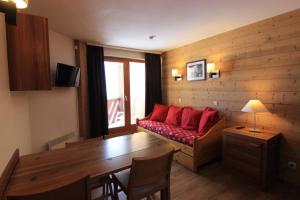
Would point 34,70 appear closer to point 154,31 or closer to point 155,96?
point 154,31

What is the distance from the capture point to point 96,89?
397cm

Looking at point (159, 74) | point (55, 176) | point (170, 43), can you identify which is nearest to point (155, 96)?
point (159, 74)

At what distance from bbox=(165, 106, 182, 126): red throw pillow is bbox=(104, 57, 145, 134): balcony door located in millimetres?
1180

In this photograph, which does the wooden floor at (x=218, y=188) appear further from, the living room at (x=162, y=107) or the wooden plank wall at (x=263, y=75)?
the wooden plank wall at (x=263, y=75)

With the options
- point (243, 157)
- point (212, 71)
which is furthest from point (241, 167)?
point (212, 71)

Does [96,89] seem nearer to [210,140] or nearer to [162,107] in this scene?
[162,107]

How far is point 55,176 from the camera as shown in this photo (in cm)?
126

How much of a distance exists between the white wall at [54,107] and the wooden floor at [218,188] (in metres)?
1.79

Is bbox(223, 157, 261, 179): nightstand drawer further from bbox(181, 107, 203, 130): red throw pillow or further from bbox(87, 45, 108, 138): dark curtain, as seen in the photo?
bbox(87, 45, 108, 138): dark curtain

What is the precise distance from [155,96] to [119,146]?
3.16 m

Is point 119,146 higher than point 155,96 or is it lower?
lower

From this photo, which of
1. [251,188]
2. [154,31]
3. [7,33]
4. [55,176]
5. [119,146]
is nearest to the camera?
[55,176]

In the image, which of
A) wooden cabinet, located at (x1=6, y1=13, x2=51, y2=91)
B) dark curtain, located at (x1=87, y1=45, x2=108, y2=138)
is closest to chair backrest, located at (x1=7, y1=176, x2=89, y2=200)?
wooden cabinet, located at (x1=6, y1=13, x2=51, y2=91)

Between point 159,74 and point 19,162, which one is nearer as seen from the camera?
point 19,162
